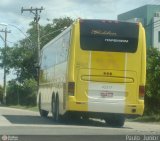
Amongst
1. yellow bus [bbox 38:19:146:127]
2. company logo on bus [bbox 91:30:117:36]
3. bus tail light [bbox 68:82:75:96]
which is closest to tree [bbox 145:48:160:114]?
yellow bus [bbox 38:19:146:127]

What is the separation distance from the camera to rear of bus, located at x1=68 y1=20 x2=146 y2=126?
20516mm

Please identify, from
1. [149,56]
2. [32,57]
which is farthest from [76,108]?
[32,57]

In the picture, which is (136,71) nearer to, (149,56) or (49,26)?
(149,56)

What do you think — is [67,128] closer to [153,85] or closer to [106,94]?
[106,94]

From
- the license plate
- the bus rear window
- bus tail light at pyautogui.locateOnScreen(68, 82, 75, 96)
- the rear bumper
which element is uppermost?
the bus rear window

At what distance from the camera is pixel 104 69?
20656 mm

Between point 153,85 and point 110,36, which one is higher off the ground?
point 110,36

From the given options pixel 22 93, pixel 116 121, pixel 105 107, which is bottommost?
pixel 22 93

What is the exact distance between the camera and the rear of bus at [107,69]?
67.3 ft

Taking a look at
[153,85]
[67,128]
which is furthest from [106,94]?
[153,85]

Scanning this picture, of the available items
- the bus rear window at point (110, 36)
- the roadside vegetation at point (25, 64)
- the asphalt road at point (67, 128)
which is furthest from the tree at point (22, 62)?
the bus rear window at point (110, 36)

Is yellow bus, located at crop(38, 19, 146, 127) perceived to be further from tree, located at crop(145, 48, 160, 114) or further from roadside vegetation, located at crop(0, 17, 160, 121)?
roadside vegetation, located at crop(0, 17, 160, 121)

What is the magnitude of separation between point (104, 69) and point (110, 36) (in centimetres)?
123

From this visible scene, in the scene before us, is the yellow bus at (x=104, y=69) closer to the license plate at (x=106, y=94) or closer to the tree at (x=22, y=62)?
the license plate at (x=106, y=94)
